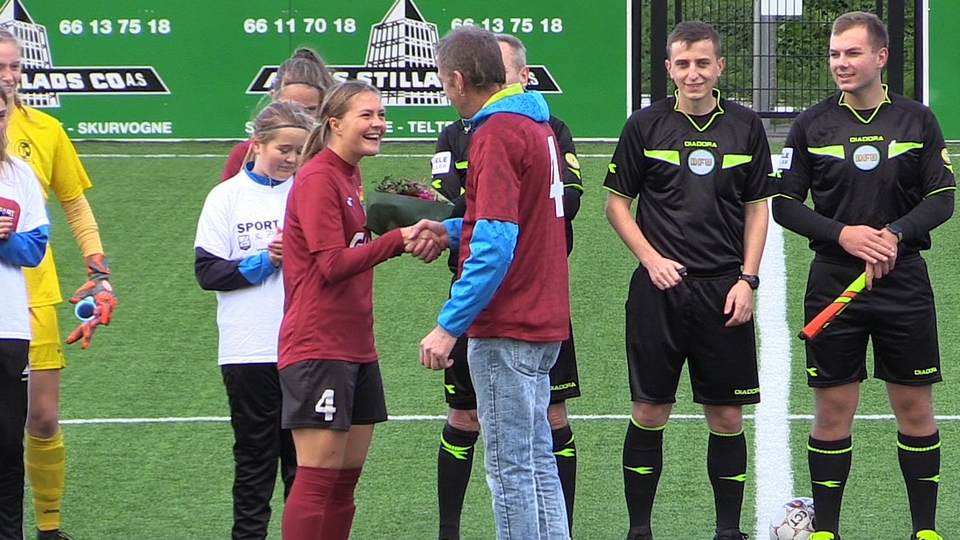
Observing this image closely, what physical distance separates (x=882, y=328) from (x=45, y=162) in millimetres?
3181

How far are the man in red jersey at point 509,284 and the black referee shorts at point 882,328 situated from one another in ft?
3.99

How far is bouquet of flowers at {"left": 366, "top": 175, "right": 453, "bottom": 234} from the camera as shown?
180 inches

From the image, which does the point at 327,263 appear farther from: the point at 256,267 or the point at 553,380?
the point at 553,380

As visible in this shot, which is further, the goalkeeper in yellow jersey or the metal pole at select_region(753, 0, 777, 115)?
the metal pole at select_region(753, 0, 777, 115)

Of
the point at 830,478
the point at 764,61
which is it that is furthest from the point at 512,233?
the point at 764,61

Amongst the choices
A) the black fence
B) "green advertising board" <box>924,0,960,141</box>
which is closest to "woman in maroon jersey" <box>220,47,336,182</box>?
the black fence

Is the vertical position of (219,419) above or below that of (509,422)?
below

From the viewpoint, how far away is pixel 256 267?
16.2 feet

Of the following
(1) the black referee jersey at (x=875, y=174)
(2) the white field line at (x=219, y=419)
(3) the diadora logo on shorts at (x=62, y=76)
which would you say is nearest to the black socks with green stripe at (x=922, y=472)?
(1) the black referee jersey at (x=875, y=174)

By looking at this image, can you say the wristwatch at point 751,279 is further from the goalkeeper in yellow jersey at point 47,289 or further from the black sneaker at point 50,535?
the black sneaker at point 50,535

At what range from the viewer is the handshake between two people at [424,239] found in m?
4.41

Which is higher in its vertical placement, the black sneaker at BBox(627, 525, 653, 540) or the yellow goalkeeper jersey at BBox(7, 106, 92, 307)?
the yellow goalkeeper jersey at BBox(7, 106, 92, 307)

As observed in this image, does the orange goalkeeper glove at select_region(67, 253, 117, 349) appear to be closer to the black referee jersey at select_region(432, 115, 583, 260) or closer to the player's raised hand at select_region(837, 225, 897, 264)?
the black referee jersey at select_region(432, 115, 583, 260)

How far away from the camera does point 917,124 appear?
5102mm
